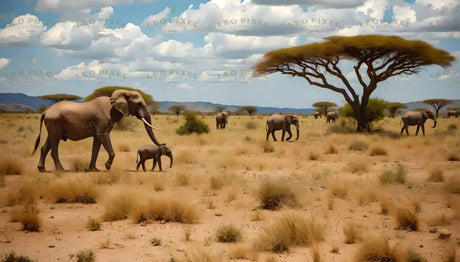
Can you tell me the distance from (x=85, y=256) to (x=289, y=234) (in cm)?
301

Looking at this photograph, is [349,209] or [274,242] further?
[349,209]

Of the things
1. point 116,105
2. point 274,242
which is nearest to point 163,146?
point 116,105

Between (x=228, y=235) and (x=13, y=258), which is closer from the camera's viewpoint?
(x=13, y=258)

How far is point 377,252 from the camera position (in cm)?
679

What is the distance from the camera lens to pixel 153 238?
774 centimetres

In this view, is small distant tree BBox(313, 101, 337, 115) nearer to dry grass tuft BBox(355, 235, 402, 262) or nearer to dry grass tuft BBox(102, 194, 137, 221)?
dry grass tuft BBox(102, 194, 137, 221)

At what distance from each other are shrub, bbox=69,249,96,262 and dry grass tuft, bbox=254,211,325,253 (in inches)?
93.9

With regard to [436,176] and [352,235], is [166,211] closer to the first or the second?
[352,235]

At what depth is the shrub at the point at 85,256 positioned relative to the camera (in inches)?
264

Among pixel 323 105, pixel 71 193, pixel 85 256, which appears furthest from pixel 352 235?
pixel 323 105

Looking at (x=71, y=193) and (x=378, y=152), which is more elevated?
(x=71, y=193)

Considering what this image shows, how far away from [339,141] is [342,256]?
1794cm

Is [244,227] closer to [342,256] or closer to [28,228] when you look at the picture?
[342,256]

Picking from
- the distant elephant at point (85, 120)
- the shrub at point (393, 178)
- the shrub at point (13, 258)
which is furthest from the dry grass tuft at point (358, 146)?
the shrub at point (13, 258)
